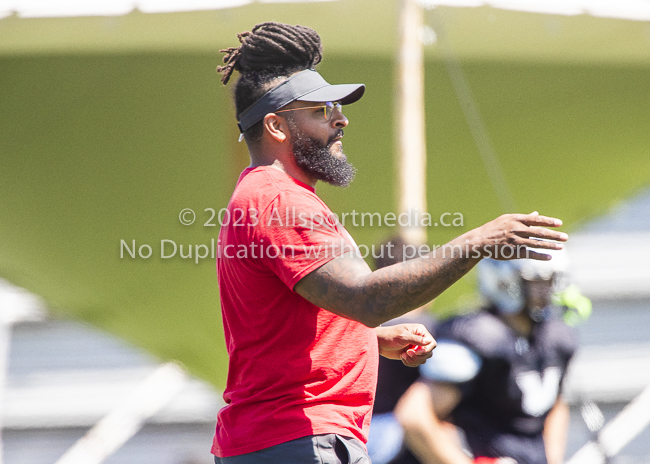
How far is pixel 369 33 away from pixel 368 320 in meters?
3.11

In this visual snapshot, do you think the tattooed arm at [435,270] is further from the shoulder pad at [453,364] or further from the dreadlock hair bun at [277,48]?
the shoulder pad at [453,364]

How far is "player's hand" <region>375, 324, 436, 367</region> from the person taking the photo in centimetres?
176

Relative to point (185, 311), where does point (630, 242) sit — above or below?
above

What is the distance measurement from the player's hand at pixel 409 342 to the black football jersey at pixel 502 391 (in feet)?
2.90

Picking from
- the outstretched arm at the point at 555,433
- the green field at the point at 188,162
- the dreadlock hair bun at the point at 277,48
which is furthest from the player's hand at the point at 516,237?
the green field at the point at 188,162

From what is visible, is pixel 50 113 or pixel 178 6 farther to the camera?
pixel 50 113

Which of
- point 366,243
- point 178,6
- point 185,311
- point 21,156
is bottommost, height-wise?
point 185,311

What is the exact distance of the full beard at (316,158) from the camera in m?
1.70

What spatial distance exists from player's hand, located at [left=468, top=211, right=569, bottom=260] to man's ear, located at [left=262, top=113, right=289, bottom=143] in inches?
22.6

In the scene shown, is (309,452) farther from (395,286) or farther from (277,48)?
(277,48)

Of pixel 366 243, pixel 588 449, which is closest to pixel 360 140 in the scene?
pixel 366 243

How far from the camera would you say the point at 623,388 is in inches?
455

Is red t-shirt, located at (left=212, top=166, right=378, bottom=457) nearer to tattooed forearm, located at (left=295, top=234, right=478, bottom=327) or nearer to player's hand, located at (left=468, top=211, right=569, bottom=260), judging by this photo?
tattooed forearm, located at (left=295, top=234, right=478, bottom=327)

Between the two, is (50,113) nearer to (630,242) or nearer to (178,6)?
(178,6)
